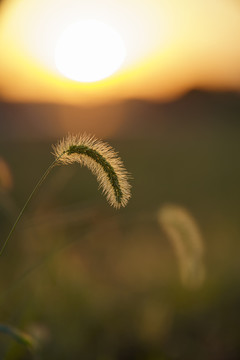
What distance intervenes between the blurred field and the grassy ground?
13 mm

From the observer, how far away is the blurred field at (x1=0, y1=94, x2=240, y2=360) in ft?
12.7

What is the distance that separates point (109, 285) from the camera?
5980 millimetres

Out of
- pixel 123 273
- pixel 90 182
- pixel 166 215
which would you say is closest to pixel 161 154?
pixel 90 182

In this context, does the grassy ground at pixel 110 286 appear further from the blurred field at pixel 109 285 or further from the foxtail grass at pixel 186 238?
the foxtail grass at pixel 186 238

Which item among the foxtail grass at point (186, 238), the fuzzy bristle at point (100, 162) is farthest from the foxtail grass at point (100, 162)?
the foxtail grass at point (186, 238)

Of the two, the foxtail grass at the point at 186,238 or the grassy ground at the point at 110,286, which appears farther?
the grassy ground at the point at 110,286

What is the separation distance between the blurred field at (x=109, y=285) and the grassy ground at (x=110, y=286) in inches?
0.5

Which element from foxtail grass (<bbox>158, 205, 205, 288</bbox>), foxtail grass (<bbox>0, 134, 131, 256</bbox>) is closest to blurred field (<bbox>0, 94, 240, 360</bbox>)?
foxtail grass (<bbox>158, 205, 205, 288</bbox>)

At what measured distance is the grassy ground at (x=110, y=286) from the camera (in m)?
3.89

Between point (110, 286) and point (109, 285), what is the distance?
3 centimetres

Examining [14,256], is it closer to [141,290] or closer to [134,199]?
[141,290]

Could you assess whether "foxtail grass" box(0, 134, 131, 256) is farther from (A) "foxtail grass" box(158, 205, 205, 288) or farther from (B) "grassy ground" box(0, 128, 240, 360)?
(A) "foxtail grass" box(158, 205, 205, 288)

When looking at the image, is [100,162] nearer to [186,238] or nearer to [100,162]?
[100,162]

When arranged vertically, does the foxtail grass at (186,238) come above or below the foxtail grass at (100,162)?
above
